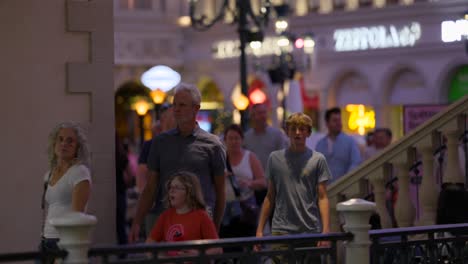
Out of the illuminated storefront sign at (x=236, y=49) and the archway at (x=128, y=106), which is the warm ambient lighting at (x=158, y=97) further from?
the archway at (x=128, y=106)

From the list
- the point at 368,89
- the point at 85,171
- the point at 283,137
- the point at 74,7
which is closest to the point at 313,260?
the point at 85,171

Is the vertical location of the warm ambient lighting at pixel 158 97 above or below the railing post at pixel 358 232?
above

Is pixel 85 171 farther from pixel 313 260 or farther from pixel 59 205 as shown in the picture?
pixel 313 260

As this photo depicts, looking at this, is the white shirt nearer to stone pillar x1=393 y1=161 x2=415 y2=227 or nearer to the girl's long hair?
the girl's long hair

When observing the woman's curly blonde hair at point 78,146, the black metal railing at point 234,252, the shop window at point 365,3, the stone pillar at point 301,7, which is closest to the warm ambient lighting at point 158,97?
the shop window at point 365,3

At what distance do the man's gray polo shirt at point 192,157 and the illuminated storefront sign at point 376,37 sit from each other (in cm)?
3374

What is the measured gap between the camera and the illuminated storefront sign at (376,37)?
43219 millimetres

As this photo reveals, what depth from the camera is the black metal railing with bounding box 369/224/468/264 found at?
878 centimetres

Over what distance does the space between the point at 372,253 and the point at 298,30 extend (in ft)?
127

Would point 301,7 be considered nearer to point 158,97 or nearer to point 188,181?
point 158,97

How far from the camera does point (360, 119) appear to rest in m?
44.9

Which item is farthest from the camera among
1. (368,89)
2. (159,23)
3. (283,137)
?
(159,23)

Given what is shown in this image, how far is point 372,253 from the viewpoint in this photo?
8766 mm

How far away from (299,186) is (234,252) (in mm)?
2449
